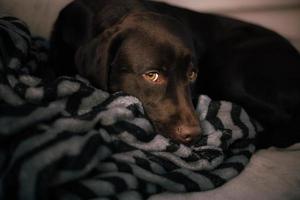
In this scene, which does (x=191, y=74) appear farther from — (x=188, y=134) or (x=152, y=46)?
(x=188, y=134)

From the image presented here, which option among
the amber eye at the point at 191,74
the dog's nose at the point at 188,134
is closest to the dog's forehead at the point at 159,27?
the amber eye at the point at 191,74

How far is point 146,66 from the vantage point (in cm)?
173

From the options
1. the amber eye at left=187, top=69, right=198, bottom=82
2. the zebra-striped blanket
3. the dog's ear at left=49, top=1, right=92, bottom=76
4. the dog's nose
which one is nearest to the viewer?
the zebra-striped blanket

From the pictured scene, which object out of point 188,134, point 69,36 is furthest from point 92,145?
point 69,36

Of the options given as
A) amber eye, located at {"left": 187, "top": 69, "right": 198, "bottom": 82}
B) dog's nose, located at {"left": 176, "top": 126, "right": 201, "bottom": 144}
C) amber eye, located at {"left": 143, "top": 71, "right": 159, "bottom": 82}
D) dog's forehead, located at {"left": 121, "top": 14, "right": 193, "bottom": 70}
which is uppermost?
dog's forehead, located at {"left": 121, "top": 14, "right": 193, "bottom": 70}

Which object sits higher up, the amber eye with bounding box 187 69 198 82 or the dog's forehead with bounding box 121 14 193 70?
the dog's forehead with bounding box 121 14 193 70

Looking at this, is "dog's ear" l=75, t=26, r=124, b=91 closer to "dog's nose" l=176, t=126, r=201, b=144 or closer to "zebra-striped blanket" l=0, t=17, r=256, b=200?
"zebra-striped blanket" l=0, t=17, r=256, b=200

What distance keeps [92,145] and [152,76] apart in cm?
60

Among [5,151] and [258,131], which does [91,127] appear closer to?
[5,151]

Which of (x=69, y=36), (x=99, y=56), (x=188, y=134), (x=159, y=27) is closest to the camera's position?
(x=188, y=134)

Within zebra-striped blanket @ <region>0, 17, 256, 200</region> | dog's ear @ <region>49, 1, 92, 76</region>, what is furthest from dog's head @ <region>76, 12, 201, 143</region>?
dog's ear @ <region>49, 1, 92, 76</region>

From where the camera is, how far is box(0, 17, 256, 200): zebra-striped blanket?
43.1 inches

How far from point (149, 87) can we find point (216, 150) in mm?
396

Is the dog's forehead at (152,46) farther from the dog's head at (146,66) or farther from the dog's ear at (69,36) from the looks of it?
the dog's ear at (69,36)
